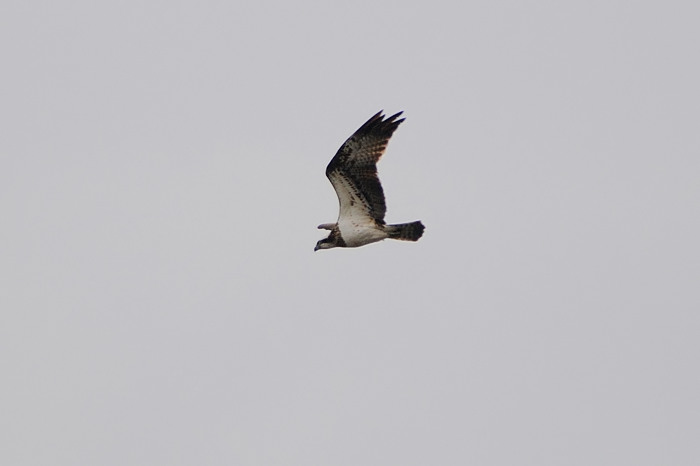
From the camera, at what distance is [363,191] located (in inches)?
1411

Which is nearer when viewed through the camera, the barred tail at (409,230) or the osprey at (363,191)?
the osprey at (363,191)

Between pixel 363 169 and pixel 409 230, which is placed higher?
pixel 363 169

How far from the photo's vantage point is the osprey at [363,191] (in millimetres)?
35312

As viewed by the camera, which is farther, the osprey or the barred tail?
the barred tail

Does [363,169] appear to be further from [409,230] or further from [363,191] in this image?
[409,230]

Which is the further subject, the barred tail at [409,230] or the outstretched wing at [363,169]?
the barred tail at [409,230]

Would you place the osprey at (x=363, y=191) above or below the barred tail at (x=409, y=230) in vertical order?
above

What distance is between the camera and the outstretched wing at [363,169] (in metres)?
35.3

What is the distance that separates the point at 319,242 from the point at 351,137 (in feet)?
8.44

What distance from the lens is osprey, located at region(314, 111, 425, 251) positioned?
35312 mm

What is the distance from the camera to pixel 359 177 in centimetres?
3562

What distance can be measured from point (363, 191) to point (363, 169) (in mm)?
466

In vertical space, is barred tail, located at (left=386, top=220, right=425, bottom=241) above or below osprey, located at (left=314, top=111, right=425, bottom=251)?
below

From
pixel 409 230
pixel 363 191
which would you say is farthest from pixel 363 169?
pixel 409 230
